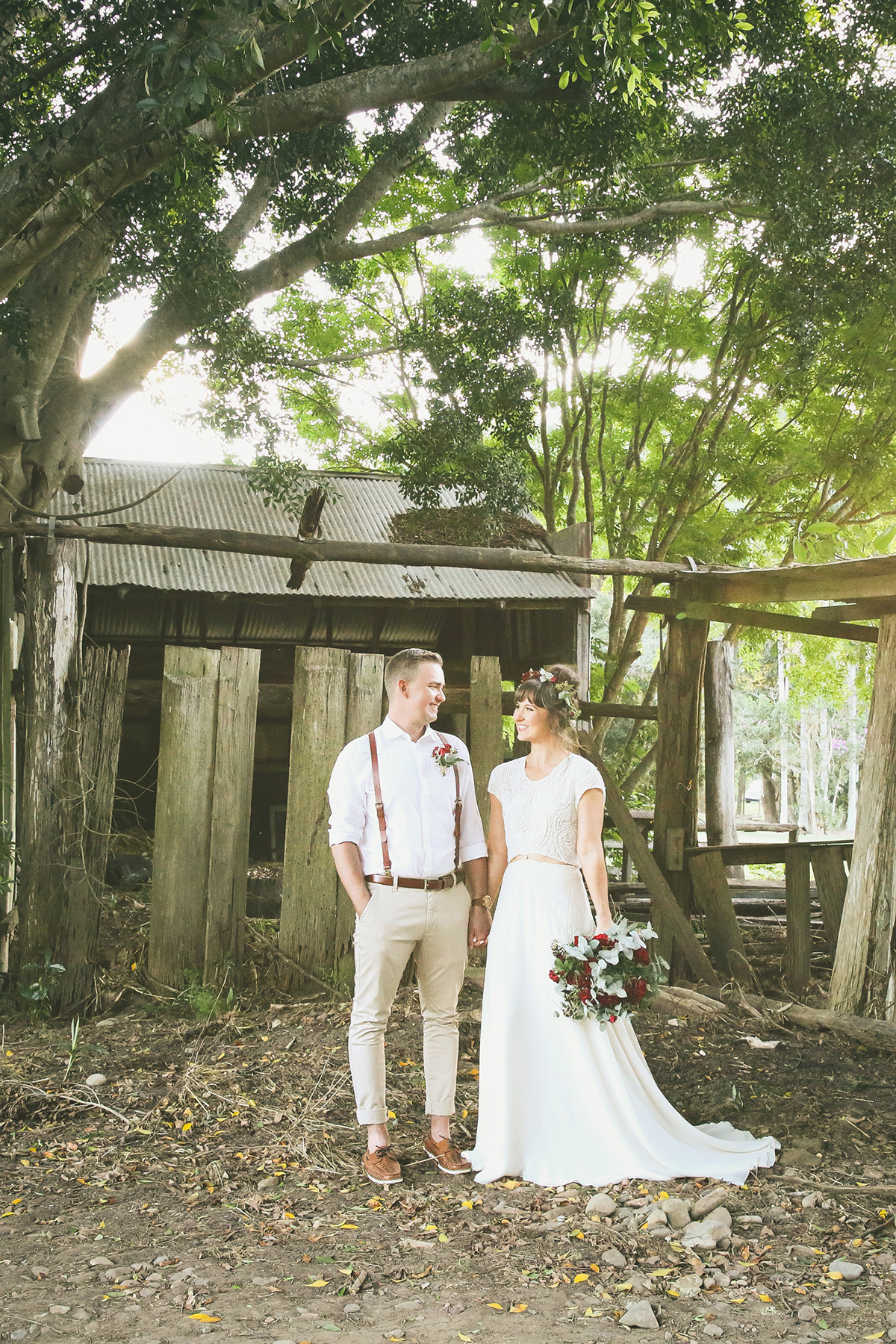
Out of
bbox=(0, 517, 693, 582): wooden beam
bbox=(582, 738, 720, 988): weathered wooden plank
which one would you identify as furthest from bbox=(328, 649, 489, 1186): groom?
bbox=(582, 738, 720, 988): weathered wooden plank

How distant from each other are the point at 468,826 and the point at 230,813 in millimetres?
Result: 2140

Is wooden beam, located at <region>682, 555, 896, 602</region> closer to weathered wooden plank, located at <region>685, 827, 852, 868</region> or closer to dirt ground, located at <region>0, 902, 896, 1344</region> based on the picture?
weathered wooden plank, located at <region>685, 827, 852, 868</region>

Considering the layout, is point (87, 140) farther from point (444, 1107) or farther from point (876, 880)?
point (876, 880)

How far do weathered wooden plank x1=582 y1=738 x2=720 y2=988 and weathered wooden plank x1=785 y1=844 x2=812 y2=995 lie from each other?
2.21ft

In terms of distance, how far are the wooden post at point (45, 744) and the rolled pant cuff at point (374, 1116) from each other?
2.44 metres

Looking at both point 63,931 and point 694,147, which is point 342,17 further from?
point 694,147

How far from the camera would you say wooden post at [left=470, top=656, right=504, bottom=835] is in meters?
6.40

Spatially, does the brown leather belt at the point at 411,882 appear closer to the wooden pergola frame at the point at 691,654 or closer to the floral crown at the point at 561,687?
the floral crown at the point at 561,687

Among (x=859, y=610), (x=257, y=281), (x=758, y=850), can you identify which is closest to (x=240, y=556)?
(x=257, y=281)

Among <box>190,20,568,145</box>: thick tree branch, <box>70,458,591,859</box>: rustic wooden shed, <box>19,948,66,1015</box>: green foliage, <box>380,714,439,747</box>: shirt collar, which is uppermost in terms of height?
<box>190,20,568,145</box>: thick tree branch

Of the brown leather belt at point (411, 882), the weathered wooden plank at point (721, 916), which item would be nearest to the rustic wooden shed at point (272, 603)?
the weathered wooden plank at point (721, 916)

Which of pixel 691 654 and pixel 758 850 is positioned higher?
pixel 691 654

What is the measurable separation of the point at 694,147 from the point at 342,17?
6451 millimetres

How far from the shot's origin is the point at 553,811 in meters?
4.19
